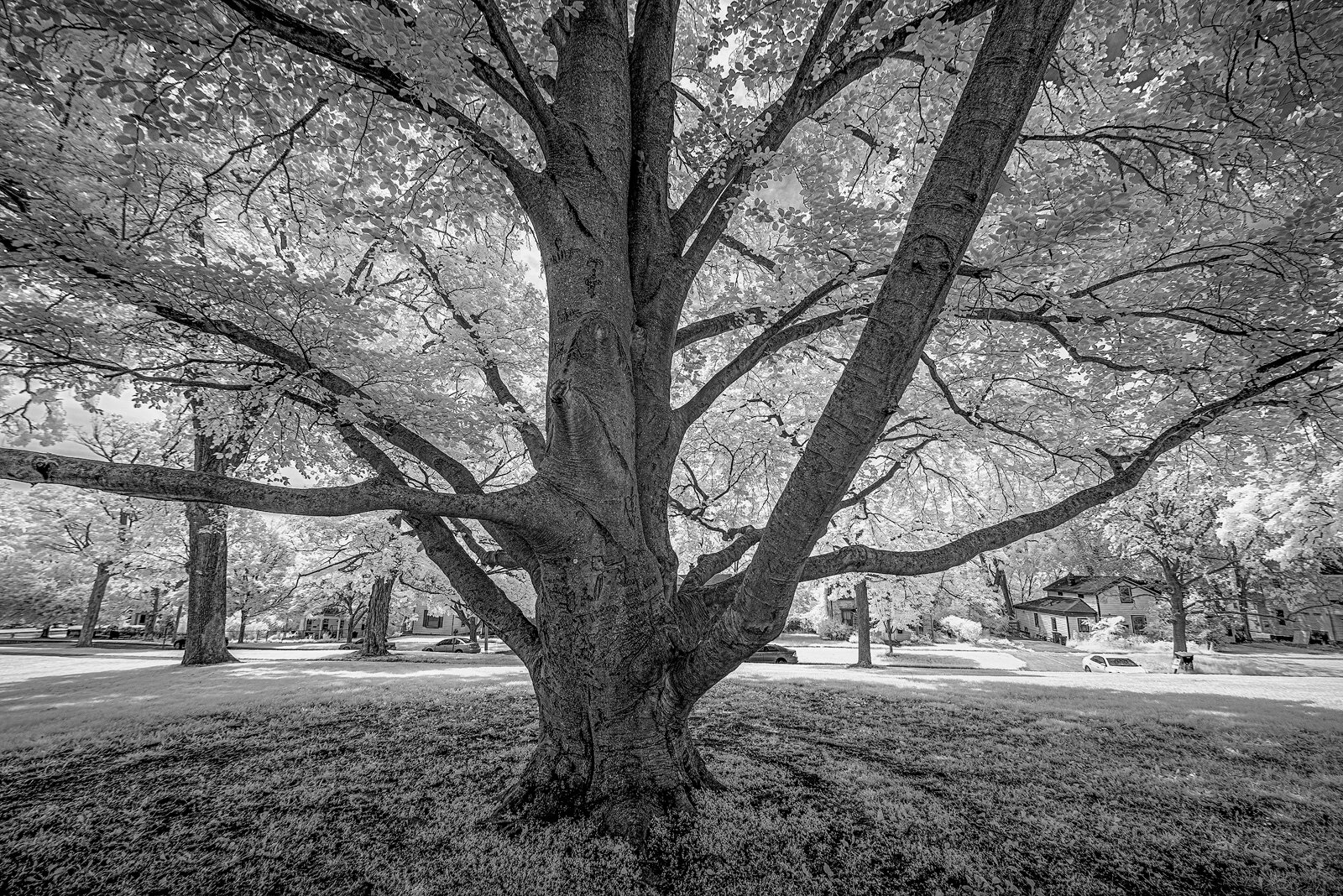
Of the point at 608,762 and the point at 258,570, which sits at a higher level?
the point at 608,762

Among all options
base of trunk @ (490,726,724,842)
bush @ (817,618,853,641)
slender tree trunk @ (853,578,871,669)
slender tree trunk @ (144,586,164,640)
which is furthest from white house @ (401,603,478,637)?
base of trunk @ (490,726,724,842)

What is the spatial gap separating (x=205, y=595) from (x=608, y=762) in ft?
60.1

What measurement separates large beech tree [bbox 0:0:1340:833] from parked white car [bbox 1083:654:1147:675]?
21319mm

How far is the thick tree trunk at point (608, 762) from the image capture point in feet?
12.7

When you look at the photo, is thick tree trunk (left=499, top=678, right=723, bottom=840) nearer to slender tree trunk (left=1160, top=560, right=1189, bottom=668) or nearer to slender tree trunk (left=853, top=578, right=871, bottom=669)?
slender tree trunk (left=853, top=578, right=871, bottom=669)

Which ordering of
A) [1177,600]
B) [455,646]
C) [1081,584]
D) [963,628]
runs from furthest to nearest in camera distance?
[1081,584] → [963,628] → [455,646] → [1177,600]

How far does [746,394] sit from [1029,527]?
255 inches

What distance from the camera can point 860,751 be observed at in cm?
589

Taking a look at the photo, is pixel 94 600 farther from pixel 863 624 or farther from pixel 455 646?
pixel 863 624

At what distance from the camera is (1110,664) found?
22.8 m

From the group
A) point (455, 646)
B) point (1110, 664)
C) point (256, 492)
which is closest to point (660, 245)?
point (256, 492)

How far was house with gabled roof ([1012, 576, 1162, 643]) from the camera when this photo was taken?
41.2 meters

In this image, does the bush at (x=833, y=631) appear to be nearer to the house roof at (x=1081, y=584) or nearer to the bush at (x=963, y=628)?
the bush at (x=963, y=628)

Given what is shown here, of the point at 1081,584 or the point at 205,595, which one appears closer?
the point at 205,595
